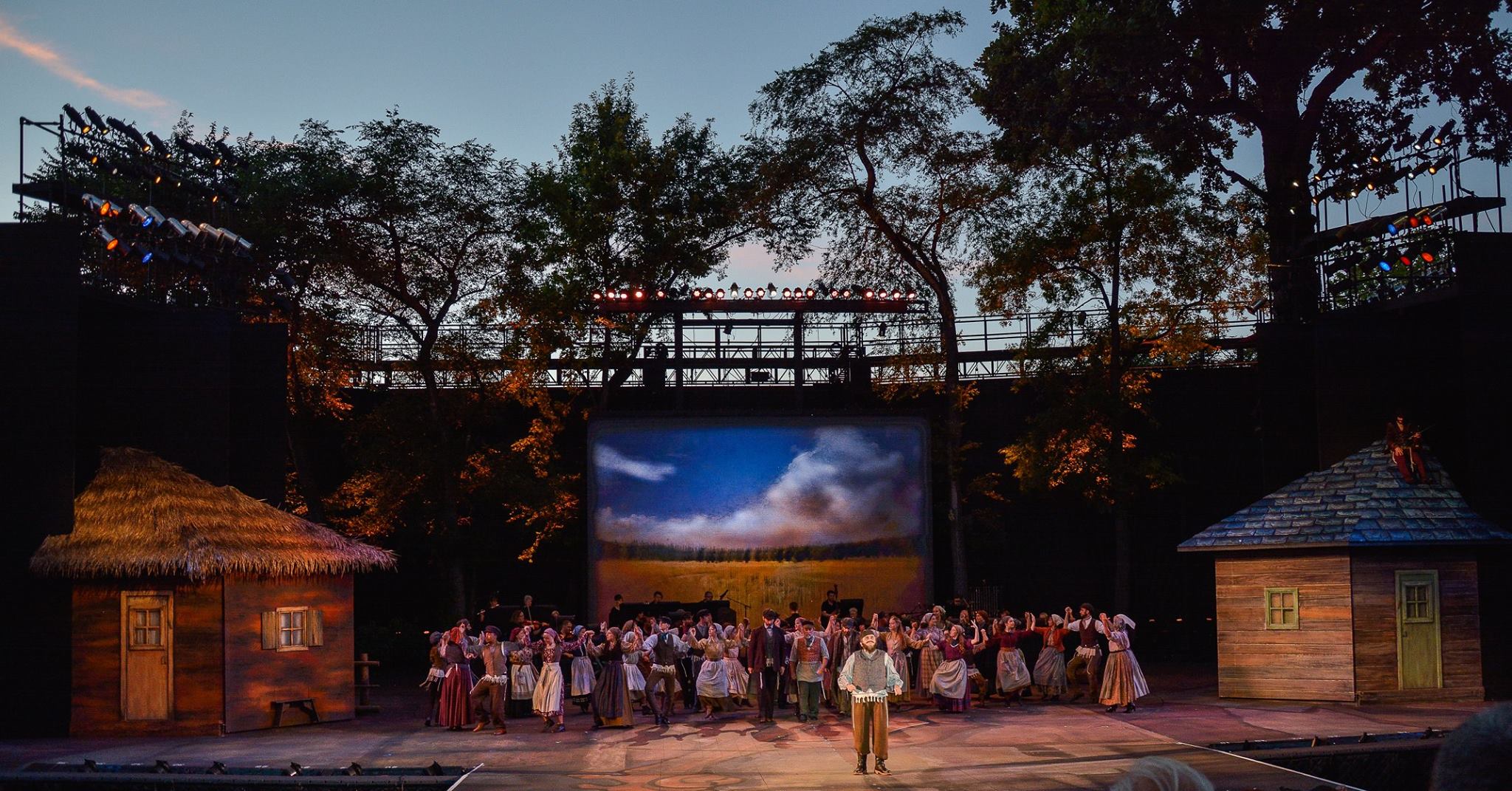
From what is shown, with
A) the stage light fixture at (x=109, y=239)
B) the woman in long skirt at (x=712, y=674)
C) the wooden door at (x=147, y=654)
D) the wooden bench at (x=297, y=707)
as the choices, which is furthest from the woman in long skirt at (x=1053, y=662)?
the stage light fixture at (x=109, y=239)

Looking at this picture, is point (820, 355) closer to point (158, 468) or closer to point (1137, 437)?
point (1137, 437)

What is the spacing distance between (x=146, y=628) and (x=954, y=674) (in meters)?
10.0

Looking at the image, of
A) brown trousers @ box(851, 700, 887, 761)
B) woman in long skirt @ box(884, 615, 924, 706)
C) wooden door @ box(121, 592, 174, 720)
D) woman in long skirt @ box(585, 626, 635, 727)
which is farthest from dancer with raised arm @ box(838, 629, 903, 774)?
wooden door @ box(121, 592, 174, 720)

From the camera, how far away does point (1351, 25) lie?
21875mm

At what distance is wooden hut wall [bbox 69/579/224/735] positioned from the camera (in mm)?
16781

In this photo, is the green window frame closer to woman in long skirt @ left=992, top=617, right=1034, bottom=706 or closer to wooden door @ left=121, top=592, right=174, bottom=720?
woman in long skirt @ left=992, top=617, right=1034, bottom=706

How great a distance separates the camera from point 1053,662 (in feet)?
64.9

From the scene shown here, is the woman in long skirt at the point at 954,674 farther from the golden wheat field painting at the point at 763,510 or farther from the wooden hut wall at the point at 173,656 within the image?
the wooden hut wall at the point at 173,656

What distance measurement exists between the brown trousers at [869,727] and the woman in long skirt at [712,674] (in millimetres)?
5155

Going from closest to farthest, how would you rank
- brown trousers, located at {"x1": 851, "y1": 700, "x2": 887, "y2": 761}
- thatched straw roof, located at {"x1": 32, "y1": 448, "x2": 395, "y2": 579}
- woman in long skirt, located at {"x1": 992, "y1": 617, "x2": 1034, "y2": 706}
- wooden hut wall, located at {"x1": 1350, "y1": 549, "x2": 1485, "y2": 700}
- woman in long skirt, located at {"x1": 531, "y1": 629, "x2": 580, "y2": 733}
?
brown trousers, located at {"x1": 851, "y1": 700, "x2": 887, "y2": 761} < thatched straw roof, located at {"x1": 32, "y1": 448, "x2": 395, "y2": 579} < woman in long skirt, located at {"x1": 531, "y1": 629, "x2": 580, "y2": 733} < wooden hut wall, located at {"x1": 1350, "y1": 549, "x2": 1485, "y2": 700} < woman in long skirt, located at {"x1": 992, "y1": 617, "x2": 1034, "y2": 706}

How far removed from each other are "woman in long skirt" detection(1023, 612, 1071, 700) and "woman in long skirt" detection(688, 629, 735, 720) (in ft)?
14.5

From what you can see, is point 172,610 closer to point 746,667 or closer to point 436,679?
point 436,679

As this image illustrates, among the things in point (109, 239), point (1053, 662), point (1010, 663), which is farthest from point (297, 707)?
point (1053, 662)

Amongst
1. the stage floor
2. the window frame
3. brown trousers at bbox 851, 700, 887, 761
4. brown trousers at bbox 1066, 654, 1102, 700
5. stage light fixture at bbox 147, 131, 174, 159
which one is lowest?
the stage floor
